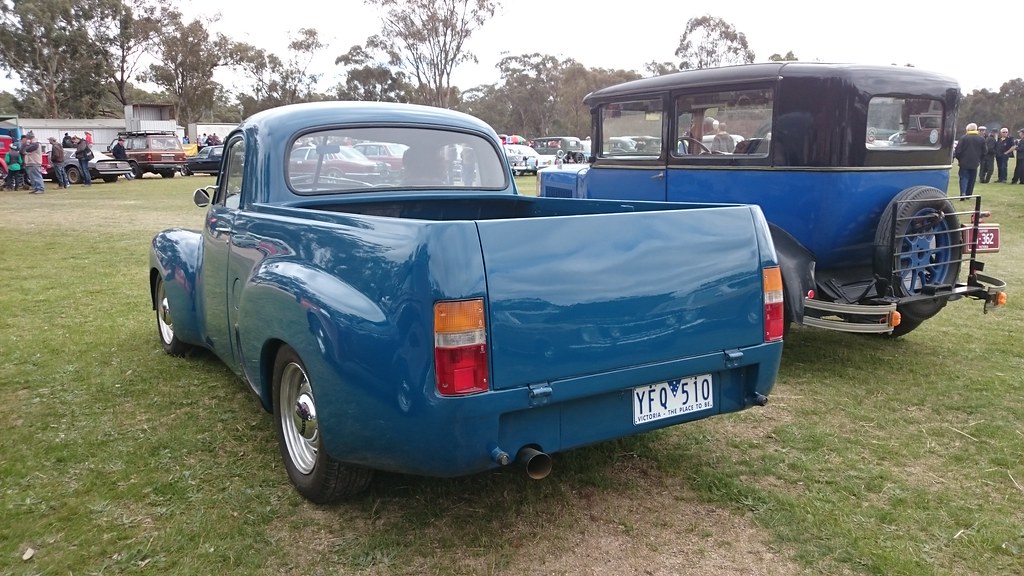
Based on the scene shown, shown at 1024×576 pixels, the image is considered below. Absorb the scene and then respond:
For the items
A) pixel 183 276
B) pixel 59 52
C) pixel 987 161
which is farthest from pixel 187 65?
pixel 183 276

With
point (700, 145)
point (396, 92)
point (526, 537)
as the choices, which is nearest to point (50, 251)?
point (700, 145)

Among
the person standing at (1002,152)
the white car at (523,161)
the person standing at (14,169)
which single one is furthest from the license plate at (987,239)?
the white car at (523,161)

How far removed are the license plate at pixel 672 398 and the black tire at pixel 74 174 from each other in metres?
25.9

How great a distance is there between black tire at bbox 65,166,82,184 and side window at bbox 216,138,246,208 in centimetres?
2321

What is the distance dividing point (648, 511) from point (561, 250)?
129 centimetres

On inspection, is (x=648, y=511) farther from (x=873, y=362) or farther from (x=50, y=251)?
(x=50, y=251)

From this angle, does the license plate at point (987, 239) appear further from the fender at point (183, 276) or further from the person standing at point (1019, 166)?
the person standing at point (1019, 166)

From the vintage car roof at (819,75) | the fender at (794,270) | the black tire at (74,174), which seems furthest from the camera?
the black tire at (74,174)

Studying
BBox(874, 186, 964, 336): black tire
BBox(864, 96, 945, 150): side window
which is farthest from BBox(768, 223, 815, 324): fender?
BBox(864, 96, 945, 150): side window

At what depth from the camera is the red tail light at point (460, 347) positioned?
2377 mm

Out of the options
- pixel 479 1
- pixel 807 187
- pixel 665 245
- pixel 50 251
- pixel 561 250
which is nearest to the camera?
pixel 561 250

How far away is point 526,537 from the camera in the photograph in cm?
292

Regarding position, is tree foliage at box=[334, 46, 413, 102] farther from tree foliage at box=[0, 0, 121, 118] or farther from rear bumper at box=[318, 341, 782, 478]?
rear bumper at box=[318, 341, 782, 478]

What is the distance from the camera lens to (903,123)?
5383mm
